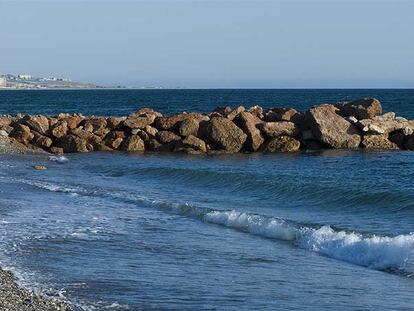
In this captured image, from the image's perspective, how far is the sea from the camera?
37.6 ft

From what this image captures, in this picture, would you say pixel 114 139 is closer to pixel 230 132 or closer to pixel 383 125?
pixel 230 132

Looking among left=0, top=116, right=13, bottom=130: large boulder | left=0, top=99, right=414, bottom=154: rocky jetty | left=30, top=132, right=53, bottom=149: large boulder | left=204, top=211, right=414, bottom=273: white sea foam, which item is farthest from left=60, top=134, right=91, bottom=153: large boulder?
left=204, top=211, right=414, bottom=273: white sea foam

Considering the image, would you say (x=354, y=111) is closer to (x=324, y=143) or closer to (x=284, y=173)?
(x=324, y=143)

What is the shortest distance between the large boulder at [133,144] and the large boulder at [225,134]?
11.5 feet

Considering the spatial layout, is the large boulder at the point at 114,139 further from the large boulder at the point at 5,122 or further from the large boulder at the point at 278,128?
the large boulder at the point at 278,128

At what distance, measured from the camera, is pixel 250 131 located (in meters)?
34.7

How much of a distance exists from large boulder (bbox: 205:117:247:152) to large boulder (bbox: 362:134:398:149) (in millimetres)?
5419

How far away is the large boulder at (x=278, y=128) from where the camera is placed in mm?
35000

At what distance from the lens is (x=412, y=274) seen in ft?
42.5

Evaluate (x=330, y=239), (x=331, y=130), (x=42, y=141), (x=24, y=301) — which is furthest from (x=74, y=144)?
(x=24, y=301)

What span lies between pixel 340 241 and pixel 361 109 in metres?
21.4

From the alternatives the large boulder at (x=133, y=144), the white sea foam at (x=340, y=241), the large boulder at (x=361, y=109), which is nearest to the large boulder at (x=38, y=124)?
the large boulder at (x=133, y=144)

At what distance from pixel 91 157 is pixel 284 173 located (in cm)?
1109

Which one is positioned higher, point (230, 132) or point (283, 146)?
point (230, 132)
